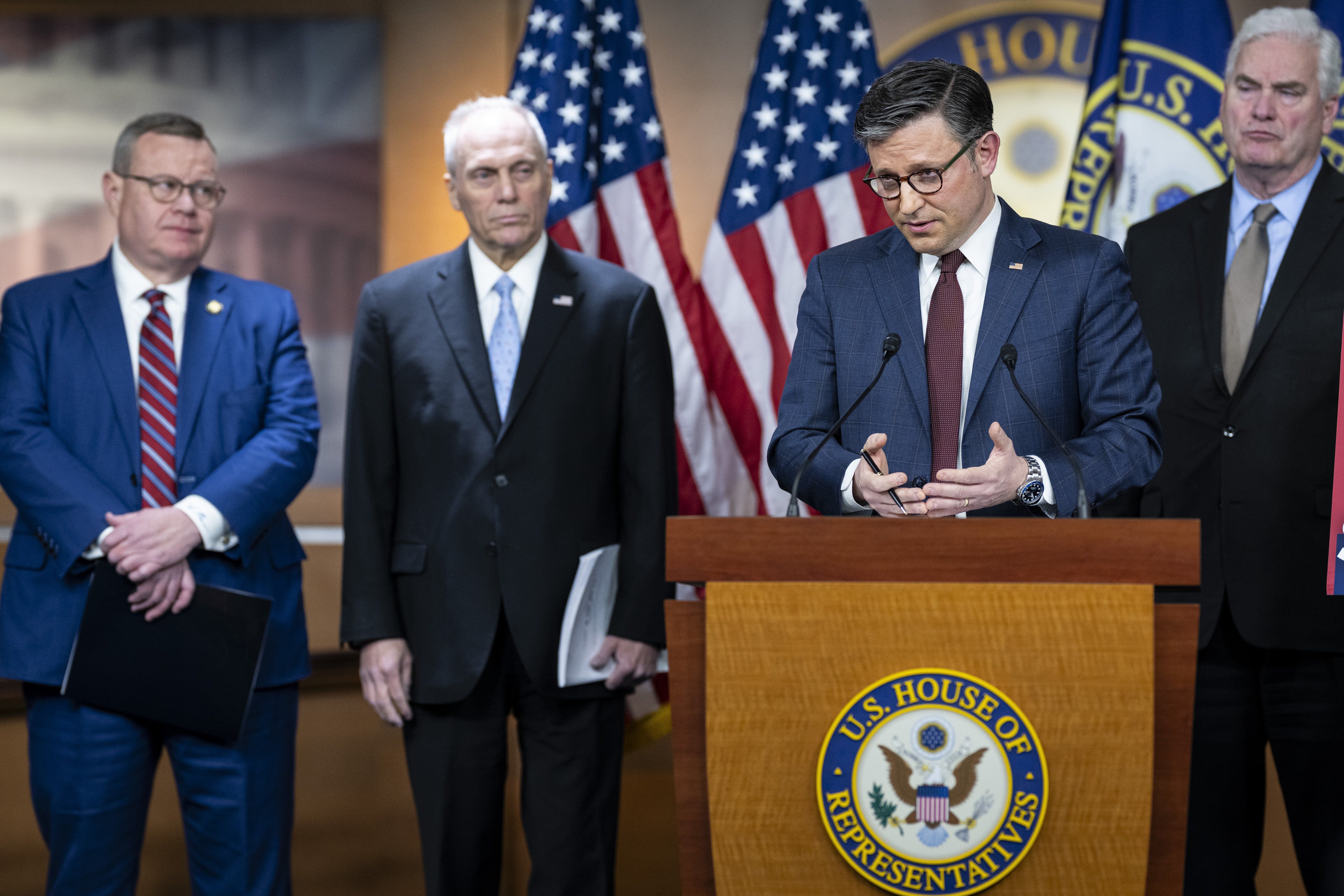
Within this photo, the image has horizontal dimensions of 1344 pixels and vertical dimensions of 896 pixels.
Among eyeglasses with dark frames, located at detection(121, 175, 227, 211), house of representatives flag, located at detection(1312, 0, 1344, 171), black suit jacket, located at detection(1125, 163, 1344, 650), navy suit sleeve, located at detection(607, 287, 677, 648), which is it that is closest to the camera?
black suit jacket, located at detection(1125, 163, 1344, 650)

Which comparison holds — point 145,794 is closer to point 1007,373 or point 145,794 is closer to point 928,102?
point 1007,373

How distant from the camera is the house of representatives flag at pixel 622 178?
3.20 metres

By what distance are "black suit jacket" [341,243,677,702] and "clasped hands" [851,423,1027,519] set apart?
0.81 m

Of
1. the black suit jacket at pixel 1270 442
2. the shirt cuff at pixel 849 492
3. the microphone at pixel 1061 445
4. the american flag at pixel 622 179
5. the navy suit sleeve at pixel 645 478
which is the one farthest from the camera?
the american flag at pixel 622 179

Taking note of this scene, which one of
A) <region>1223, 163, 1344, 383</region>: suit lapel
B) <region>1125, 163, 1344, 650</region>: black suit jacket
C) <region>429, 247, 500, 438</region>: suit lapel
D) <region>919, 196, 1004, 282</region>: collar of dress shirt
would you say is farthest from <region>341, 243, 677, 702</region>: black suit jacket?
<region>1223, 163, 1344, 383</region>: suit lapel

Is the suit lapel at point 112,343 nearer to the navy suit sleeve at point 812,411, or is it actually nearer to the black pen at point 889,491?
the navy suit sleeve at point 812,411

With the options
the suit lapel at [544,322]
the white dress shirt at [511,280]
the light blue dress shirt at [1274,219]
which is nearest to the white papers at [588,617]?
the suit lapel at [544,322]

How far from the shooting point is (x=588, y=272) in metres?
2.44

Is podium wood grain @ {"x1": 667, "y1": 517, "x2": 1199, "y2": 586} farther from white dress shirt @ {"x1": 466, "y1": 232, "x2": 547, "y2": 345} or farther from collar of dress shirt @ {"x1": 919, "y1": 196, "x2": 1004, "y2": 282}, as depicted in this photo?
white dress shirt @ {"x1": 466, "y1": 232, "x2": 547, "y2": 345}

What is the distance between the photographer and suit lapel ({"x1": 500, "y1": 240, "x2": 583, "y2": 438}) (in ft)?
7.55

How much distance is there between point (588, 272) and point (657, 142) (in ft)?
3.26

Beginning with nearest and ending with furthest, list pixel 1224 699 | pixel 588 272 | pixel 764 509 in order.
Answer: pixel 1224 699, pixel 588 272, pixel 764 509

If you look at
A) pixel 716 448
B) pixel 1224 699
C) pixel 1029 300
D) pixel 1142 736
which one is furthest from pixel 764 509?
pixel 1142 736

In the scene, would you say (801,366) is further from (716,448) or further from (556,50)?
(556,50)
